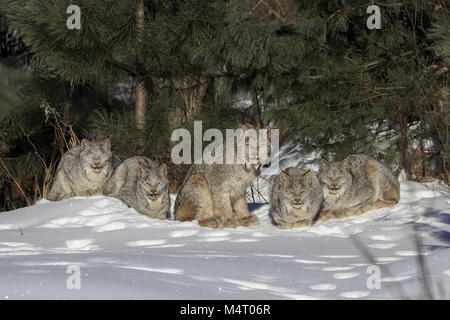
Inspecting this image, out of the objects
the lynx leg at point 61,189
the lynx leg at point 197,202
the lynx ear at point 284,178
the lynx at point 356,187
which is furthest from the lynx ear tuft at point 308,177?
the lynx leg at point 61,189

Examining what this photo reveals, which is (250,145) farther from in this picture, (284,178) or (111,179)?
(111,179)

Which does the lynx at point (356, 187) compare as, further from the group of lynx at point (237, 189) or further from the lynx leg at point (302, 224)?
the lynx leg at point (302, 224)

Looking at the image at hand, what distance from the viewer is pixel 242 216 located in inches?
269

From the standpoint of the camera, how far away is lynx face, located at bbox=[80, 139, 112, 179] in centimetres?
764

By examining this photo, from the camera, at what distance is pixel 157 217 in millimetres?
7051

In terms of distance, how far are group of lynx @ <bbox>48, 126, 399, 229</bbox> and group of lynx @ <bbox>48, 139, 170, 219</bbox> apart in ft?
0.03

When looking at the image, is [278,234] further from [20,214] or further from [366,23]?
[366,23]

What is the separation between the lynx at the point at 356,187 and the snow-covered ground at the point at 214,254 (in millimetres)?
162

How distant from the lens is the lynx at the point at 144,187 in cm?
694

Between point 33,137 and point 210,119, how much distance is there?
3113 mm

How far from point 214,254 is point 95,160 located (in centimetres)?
291
